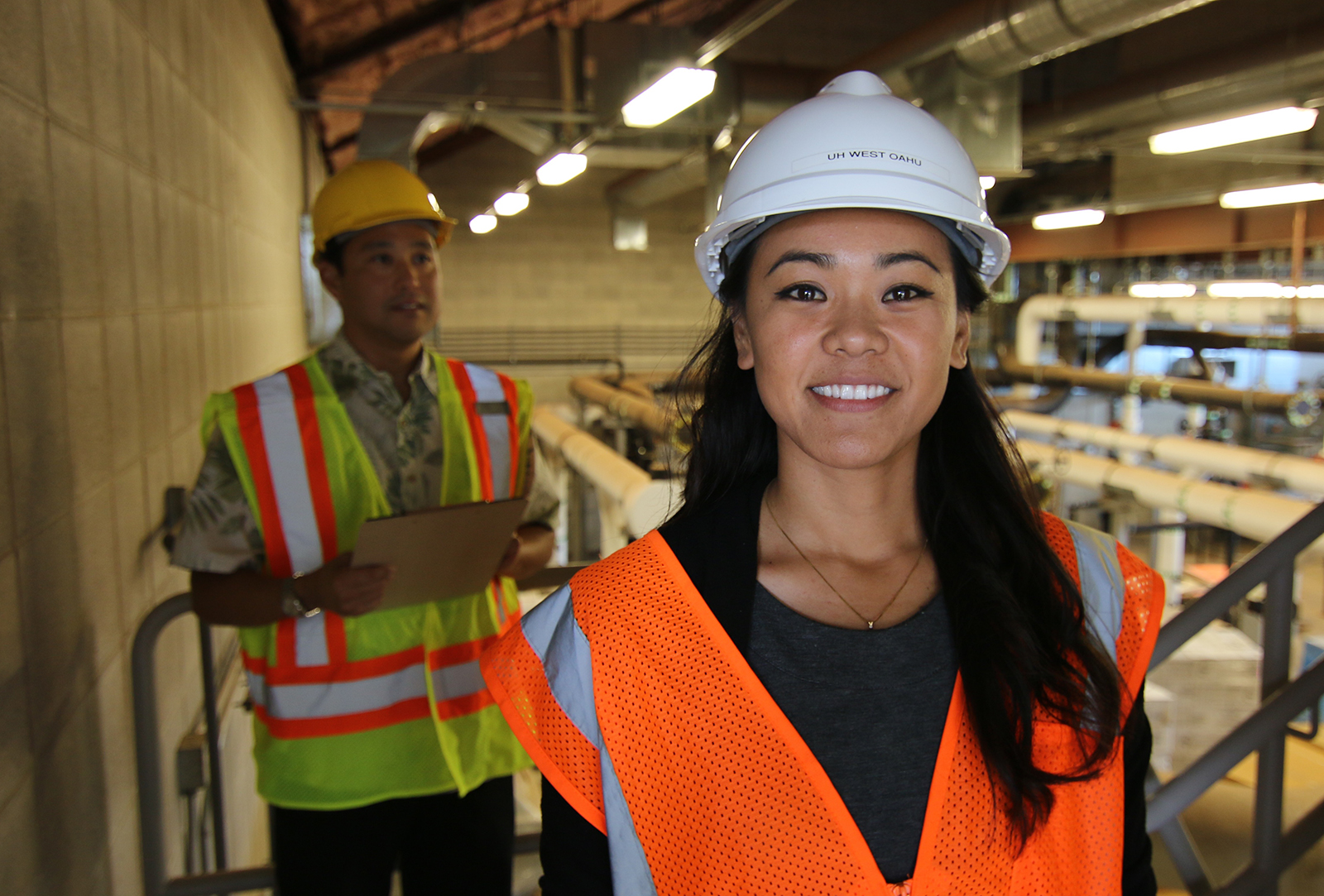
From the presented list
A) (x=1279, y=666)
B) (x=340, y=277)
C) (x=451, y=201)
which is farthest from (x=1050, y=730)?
(x=451, y=201)

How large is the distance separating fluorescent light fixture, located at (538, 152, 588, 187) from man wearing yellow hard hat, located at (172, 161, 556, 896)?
4499mm

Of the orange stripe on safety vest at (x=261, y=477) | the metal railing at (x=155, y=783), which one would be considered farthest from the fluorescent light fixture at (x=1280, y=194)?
the metal railing at (x=155, y=783)

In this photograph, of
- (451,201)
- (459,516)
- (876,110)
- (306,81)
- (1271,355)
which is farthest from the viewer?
(1271,355)

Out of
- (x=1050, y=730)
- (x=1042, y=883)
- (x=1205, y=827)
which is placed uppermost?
(x=1050, y=730)

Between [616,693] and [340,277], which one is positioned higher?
[340,277]

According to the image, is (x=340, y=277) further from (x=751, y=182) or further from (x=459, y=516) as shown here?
(x=751, y=182)

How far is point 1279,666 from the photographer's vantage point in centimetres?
191

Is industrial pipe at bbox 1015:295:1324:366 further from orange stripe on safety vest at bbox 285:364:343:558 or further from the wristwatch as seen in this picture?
the wristwatch

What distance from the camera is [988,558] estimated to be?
130cm

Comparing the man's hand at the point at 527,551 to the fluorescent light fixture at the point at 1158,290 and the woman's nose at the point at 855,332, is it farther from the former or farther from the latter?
the fluorescent light fixture at the point at 1158,290

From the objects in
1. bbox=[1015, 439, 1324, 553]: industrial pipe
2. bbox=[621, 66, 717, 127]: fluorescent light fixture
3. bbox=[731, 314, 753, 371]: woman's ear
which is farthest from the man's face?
bbox=[1015, 439, 1324, 553]: industrial pipe

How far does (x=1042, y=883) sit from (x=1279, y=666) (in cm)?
114

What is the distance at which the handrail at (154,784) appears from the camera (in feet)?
5.95

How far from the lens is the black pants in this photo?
179 centimetres
